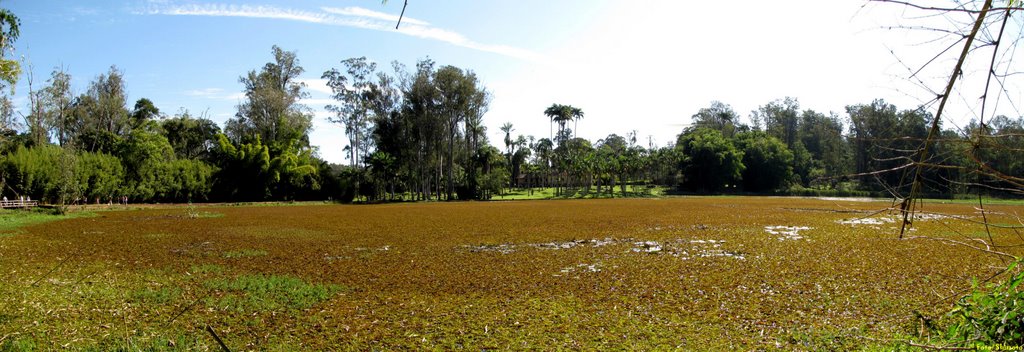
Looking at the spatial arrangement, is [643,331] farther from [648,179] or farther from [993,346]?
[648,179]

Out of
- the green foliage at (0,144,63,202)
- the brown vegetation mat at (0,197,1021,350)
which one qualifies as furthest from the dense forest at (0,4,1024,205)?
the brown vegetation mat at (0,197,1021,350)

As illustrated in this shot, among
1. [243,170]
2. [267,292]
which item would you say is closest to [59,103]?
[243,170]

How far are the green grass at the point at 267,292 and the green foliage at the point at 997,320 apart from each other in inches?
218

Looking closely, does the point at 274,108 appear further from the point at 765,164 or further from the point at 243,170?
the point at 765,164

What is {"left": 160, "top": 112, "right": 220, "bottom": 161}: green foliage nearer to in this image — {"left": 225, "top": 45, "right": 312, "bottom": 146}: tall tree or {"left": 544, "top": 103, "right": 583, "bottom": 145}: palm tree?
{"left": 225, "top": 45, "right": 312, "bottom": 146}: tall tree

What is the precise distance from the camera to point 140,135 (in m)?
30.1

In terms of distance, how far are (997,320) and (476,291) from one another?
4919mm

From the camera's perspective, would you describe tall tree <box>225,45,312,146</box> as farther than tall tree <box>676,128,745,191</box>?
No

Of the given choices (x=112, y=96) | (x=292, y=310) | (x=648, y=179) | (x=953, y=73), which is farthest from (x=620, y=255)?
(x=648, y=179)

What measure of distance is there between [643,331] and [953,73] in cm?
351

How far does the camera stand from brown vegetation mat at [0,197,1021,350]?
14.4 ft

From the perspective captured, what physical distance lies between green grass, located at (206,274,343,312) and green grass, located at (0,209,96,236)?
1002 centimetres

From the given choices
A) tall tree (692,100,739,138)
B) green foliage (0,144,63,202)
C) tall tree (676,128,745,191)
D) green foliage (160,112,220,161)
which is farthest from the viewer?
tall tree (692,100,739,138)

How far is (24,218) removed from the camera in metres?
16.5
